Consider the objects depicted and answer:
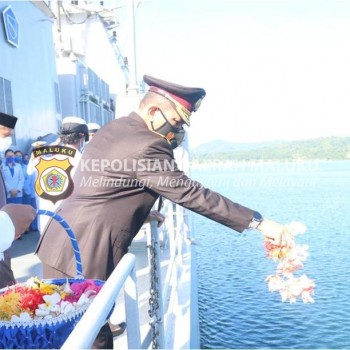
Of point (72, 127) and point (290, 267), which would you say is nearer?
point (290, 267)

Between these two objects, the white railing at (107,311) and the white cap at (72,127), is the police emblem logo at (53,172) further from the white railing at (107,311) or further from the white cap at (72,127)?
the white railing at (107,311)

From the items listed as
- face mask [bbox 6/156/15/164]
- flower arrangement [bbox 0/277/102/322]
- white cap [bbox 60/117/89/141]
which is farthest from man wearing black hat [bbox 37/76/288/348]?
face mask [bbox 6/156/15/164]

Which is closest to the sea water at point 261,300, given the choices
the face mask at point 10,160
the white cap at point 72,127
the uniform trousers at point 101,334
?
the white cap at point 72,127

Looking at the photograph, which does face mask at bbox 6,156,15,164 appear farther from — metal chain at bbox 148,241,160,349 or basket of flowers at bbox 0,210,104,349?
basket of flowers at bbox 0,210,104,349

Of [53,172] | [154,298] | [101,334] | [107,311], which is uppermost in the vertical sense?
[53,172]

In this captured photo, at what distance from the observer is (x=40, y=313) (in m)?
1.26

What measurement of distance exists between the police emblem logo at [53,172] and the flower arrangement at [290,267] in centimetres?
186

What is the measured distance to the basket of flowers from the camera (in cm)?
121

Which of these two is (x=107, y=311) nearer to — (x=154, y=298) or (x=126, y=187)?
(x=126, y=187)

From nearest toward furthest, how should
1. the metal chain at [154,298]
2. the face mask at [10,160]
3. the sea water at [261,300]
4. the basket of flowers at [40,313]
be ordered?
1. the basket of flowers at [40,313]
2. the metal chain at [154,298]
3. the face mask at [10,160]
4. the sea water at [261,300]

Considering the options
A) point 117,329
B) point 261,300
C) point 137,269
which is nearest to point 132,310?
point 117,329

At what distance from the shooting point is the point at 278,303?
1051 centimetres

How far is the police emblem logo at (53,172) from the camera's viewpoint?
3.16 m

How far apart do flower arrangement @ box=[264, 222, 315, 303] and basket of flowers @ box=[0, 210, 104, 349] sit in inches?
33.0
